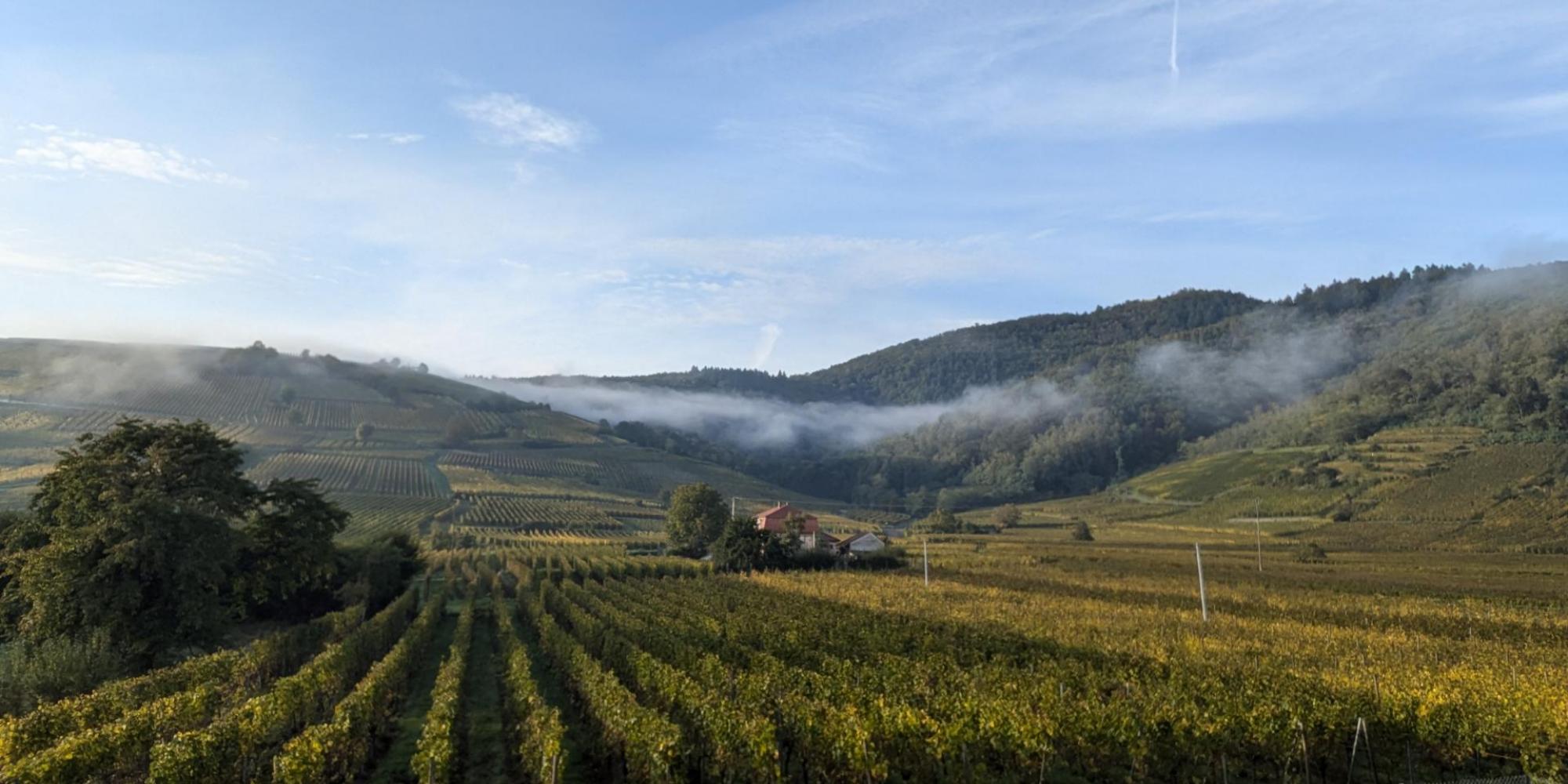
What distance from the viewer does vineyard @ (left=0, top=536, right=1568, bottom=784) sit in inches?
613

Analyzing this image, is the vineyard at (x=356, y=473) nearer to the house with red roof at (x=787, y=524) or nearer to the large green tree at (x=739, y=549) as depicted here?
the house with red roof at (x=787, y=524)

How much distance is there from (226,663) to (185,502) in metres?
11.9

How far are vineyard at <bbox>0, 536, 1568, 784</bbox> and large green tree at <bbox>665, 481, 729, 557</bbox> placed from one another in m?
43.4

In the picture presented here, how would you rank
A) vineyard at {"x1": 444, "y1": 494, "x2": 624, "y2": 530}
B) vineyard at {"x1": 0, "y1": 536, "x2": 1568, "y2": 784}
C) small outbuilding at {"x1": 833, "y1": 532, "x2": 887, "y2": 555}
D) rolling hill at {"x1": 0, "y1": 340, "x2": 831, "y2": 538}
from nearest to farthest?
vineyard at {"x1": 0, "y1": 536, "x2": 1568, "y2": 784} → small outbuilding at {"x1": 833, "y1": 532, "x2": 887, "y2": 555} → vineyard at {"x1": 444, "y1": 494, "x2": 624, "y2": 530} → rolling hill at {"x1": 0, "y1": 340, "x2": 831, "y2": 538}

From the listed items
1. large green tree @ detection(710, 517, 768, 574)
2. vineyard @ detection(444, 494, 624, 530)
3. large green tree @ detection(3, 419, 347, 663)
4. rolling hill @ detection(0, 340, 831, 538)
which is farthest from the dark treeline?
vineyard @ detection(444, 494, 624, 530)

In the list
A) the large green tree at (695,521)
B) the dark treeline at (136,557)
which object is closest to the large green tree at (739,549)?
the large green tree at (695,521)

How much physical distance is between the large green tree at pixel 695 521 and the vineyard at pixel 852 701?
43421 millimetres

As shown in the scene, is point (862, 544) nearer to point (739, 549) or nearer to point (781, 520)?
point (781, 520)

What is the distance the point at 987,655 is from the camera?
27578 millimetres

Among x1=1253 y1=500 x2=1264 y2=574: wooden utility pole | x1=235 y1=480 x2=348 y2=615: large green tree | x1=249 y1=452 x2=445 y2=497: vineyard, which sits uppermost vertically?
x1=235 y1=480 x2=348 y2=615: large green tree

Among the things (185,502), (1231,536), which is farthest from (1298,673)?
(1231,536)

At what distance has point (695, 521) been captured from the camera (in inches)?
3339

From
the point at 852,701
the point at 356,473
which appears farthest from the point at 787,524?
the point at 356,473

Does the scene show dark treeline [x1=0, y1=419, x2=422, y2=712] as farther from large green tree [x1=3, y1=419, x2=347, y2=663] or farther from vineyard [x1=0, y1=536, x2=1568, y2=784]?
vineyard [x1=0, y1=536, x2=1568, y2=784]
